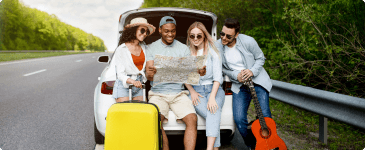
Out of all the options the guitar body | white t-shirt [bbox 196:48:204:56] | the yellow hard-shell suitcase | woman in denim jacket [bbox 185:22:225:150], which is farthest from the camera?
white t-shirt [bbox 196:48:204:56]

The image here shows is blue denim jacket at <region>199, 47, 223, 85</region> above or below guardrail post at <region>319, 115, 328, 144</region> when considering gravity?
above

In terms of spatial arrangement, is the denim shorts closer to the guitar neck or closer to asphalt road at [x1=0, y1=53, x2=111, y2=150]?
asphalt road at [x1=0, y1=53, x2=111, y2=150]

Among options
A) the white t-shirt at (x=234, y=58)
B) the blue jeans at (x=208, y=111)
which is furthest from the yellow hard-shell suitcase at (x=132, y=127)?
the white t-shirt at (x=234, y=58)

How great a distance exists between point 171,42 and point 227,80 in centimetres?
76

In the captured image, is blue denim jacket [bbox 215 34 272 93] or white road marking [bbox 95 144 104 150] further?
white road marking [bbox 95 144 104 150]

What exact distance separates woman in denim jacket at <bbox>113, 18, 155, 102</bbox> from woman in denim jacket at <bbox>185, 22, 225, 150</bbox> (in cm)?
53

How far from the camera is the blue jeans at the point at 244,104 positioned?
9.25 feet

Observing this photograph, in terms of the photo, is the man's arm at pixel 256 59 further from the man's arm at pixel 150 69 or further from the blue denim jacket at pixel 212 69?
the man's arm at pixel 150 69

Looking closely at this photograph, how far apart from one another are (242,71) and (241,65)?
0.60 feet

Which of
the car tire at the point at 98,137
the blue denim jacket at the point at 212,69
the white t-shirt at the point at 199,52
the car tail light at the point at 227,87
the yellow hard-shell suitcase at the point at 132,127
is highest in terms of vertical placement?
the white t-shirt at the point at 199,52

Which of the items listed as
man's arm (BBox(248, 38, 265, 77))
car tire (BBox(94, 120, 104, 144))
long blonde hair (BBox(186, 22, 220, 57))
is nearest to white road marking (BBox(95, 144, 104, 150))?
car tire (BBox(94, 120, 104, 144))

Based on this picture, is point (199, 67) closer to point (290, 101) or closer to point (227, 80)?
point (227, 80)

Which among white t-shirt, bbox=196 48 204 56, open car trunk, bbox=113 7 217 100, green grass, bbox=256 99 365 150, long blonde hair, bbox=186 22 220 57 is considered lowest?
green grass, bbox=256 99 365 150

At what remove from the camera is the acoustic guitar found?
102 inches
